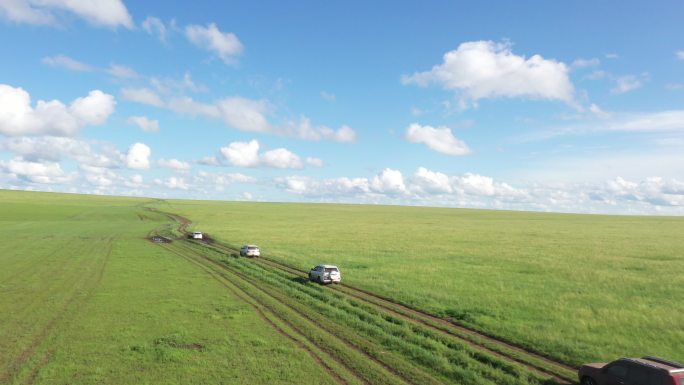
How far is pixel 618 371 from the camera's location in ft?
50.4

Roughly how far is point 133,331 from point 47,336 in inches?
155

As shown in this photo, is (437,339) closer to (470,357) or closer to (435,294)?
(470,357)

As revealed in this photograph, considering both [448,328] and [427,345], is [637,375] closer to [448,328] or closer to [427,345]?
[427,345]

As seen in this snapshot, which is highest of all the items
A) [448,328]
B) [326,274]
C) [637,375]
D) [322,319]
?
[637,375]

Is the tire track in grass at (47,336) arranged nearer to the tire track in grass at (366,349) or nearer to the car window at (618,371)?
the tire track in grass at (366,349)

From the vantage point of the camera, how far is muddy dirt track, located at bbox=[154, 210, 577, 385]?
17875mm

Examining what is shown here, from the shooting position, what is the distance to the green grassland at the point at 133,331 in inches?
710

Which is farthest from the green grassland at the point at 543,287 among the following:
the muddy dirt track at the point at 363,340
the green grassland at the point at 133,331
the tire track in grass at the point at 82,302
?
the tire track in grass at the point at 82,302

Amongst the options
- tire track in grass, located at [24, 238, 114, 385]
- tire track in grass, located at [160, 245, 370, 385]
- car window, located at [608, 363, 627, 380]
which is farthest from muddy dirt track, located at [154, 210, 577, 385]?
tire track in grass, located at [24, 238, 114, 385]

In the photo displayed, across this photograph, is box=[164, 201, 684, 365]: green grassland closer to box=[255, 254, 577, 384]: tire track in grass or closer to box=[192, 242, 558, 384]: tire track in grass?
box=[255, 254, 577, 384]: tire track in grass

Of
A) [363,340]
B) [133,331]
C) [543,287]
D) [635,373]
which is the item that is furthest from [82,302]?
[543,287]

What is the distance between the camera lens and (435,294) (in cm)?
3266

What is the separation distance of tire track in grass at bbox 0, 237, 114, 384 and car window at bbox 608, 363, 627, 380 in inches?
836

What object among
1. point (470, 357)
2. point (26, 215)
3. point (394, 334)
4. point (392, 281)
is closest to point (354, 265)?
point (392, 281)
